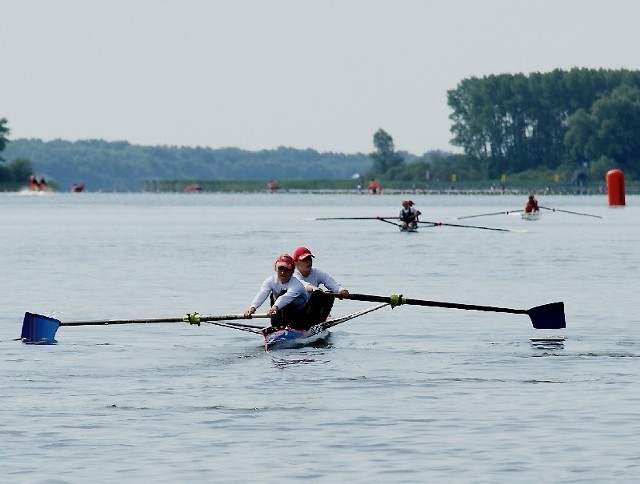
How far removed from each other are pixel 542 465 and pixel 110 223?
112m

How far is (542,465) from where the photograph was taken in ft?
66.9

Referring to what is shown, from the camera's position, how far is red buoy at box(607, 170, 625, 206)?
157625 mm

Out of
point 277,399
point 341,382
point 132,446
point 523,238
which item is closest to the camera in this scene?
point 132,446

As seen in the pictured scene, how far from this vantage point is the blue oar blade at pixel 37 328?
110ft

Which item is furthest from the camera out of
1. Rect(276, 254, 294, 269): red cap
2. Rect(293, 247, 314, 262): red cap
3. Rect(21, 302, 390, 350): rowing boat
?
Rect(293, 247, 314, 262): red cap

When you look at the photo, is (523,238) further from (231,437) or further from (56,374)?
(231,437)

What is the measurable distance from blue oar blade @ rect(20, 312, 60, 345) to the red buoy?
124270 millimetres

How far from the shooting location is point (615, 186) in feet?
530

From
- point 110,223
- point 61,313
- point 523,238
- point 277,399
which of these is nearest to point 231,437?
point 277,399

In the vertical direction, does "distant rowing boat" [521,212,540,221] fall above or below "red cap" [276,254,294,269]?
below

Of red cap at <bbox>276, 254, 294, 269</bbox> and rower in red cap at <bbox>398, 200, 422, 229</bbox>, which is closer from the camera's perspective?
red cap at <bbox>276, 254, 294, 269</bbox>

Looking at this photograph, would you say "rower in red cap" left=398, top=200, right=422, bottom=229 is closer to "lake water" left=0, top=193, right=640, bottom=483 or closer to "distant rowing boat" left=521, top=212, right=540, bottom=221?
"distant rowing boat" left=521, top=212, right=540, bottom=221

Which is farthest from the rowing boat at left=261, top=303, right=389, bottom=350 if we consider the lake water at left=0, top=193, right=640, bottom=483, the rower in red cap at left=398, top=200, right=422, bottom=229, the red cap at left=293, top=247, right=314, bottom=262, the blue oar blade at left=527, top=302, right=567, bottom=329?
the rower in red cap at left=398, top=200, right=422, bottom=229

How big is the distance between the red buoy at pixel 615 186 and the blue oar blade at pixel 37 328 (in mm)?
124270
